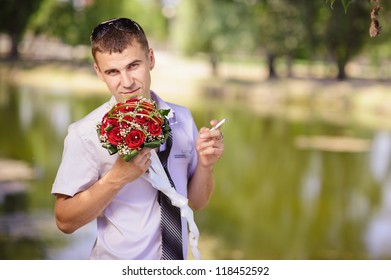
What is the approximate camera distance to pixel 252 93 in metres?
12.9

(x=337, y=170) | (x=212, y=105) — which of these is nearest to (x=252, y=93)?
(x=212, y=105)

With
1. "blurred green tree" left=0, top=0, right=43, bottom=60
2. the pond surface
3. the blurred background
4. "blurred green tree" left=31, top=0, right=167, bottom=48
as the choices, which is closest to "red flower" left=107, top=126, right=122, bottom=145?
the blurred background

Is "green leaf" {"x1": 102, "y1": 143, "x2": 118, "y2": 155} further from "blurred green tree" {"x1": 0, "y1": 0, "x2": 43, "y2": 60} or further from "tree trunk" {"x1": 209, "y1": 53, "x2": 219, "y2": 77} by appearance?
"tree trunk" {"x1": 209, "y1": 53, "x2": 219, "y2": 77}

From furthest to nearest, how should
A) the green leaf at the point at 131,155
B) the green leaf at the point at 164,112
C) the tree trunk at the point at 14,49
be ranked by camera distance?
the tree trunk at the point at 14,49
the green leaf at the point at 164,112
the green leaf at the point at 131,155

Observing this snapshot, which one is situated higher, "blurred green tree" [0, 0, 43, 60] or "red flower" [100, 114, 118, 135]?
"red flower" [100, 114, 118, 135]

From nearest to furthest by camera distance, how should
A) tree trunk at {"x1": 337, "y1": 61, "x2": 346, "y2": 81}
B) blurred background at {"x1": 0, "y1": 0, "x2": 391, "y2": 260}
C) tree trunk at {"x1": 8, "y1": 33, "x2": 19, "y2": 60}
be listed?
blurred background at {"x1": 0, "y1": 0, "x2": 391, "y2": 260} < tree trunk at {"x1": 8, "y1": 33, "x2": 19, "y2": 60} < tree trunk at {"x1": 337, "y1": 61, "x2": 346, "y2": 81}

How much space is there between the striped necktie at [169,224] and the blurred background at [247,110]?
0.50 m

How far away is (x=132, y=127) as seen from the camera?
4.54ft

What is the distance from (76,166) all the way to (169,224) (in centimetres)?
22

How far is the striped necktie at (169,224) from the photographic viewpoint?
1.46 m

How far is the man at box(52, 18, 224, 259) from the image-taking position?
4.61 ft

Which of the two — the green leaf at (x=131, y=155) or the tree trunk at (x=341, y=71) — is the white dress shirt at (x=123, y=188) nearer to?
the green leaf at (x=131, y=155)

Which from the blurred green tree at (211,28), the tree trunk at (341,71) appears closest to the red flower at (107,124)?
the tree trunk at (341,71)

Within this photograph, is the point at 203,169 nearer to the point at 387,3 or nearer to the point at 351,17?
the point at 387,3
